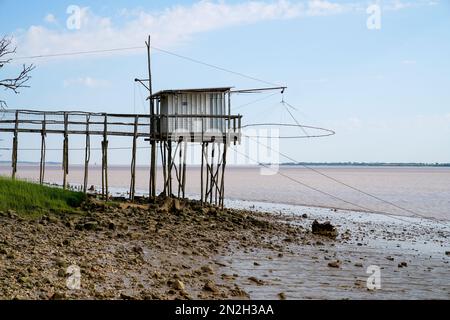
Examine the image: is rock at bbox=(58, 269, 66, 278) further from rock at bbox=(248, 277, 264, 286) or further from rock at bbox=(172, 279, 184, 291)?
rock at bbox=(248, 277, 264, 286)

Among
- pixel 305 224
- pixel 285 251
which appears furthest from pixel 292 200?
pixel 285 251

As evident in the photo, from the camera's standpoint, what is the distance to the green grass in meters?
21.6

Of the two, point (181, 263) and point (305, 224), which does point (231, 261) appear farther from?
point (305, 224)

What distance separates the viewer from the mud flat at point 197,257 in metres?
12.9

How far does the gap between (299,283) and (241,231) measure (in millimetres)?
8544

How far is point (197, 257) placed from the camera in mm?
17797

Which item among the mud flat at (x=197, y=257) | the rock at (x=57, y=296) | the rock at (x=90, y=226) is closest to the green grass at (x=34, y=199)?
the mud flat at (x=197, y=257)

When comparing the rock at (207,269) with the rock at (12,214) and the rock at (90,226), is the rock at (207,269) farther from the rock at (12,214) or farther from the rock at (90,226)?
the rock at (12,214)

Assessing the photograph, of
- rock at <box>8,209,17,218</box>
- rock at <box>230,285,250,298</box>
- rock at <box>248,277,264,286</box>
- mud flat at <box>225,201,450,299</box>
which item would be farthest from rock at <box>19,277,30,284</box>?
rock at <box>8,209,17,218</box>

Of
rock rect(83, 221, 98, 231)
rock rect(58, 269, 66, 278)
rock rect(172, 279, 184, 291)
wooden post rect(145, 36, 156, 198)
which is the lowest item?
rock rect(172, 279, 184, 291)

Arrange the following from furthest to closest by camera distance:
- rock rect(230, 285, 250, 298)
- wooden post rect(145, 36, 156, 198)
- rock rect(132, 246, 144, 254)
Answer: wooden post rect(145, 36, 156, 198) < rock rect(132, 246, 144, 254) < rock rect(230, 285, 250, 298)

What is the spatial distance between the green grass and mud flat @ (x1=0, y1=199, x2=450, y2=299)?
677mm

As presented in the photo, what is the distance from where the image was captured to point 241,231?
23.9 meters

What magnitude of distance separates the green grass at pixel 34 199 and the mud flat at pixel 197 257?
68cm
